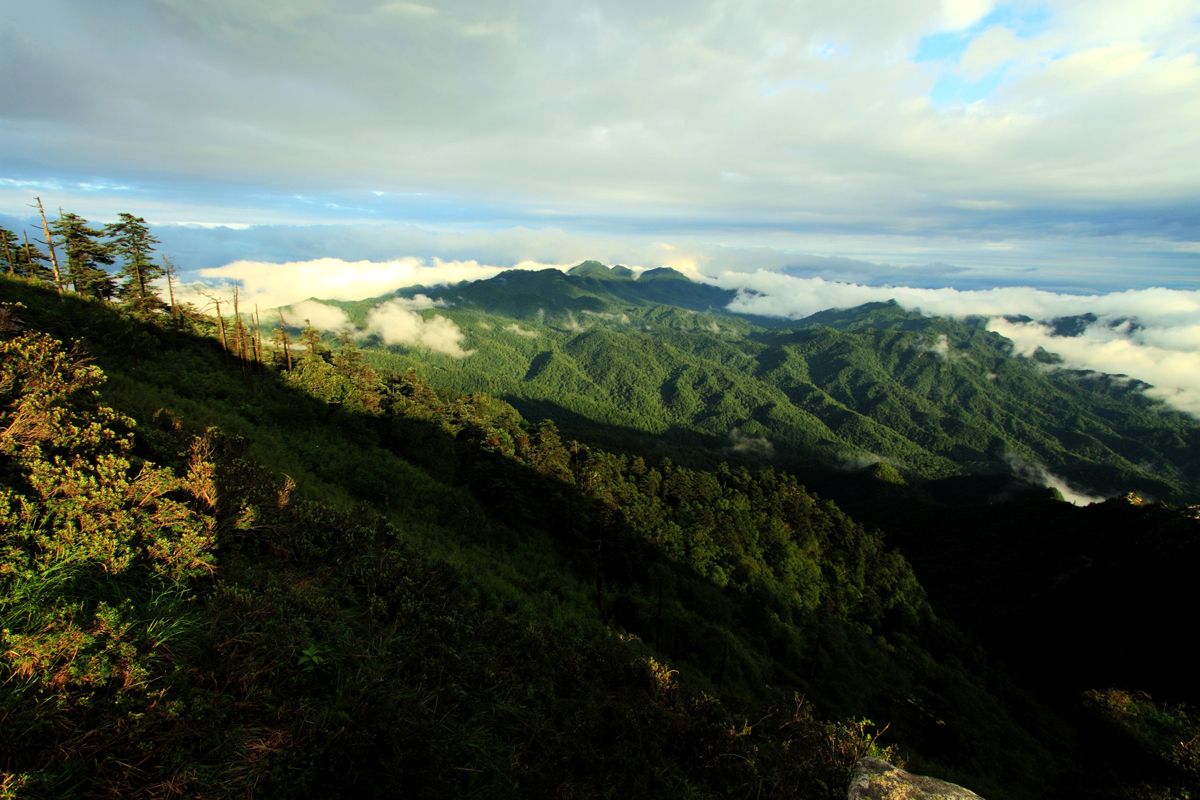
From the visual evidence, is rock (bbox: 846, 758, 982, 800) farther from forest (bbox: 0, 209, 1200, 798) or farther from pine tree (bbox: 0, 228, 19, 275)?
pine tree (bbox: 0, 228, 19, 275)

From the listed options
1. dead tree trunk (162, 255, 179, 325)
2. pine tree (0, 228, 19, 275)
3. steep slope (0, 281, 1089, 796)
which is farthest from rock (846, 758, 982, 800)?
pine tree (0, 228, 19, 275)

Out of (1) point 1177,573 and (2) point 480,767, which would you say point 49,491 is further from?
(1) point 1177,573


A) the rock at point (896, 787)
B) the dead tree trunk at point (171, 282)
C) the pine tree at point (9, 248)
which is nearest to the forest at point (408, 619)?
the dead tree trunk at point (171, 282)

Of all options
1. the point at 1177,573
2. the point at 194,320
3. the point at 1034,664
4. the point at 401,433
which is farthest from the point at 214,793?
the point at 1177,573

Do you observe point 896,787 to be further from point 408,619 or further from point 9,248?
point 9,248

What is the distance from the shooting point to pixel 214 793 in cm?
598

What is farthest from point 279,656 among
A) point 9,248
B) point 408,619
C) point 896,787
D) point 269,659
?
point 9,248

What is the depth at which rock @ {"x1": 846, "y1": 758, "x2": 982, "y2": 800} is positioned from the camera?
8.74 metres

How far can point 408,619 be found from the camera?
12008mm

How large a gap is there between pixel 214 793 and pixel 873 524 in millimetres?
192984

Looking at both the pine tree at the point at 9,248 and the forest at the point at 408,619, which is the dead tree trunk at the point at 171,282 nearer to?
the forest at the point at 408,619

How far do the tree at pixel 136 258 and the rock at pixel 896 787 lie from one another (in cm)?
6658

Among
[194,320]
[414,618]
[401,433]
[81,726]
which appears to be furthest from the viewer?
[194,320]

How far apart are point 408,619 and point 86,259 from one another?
69.0 m
